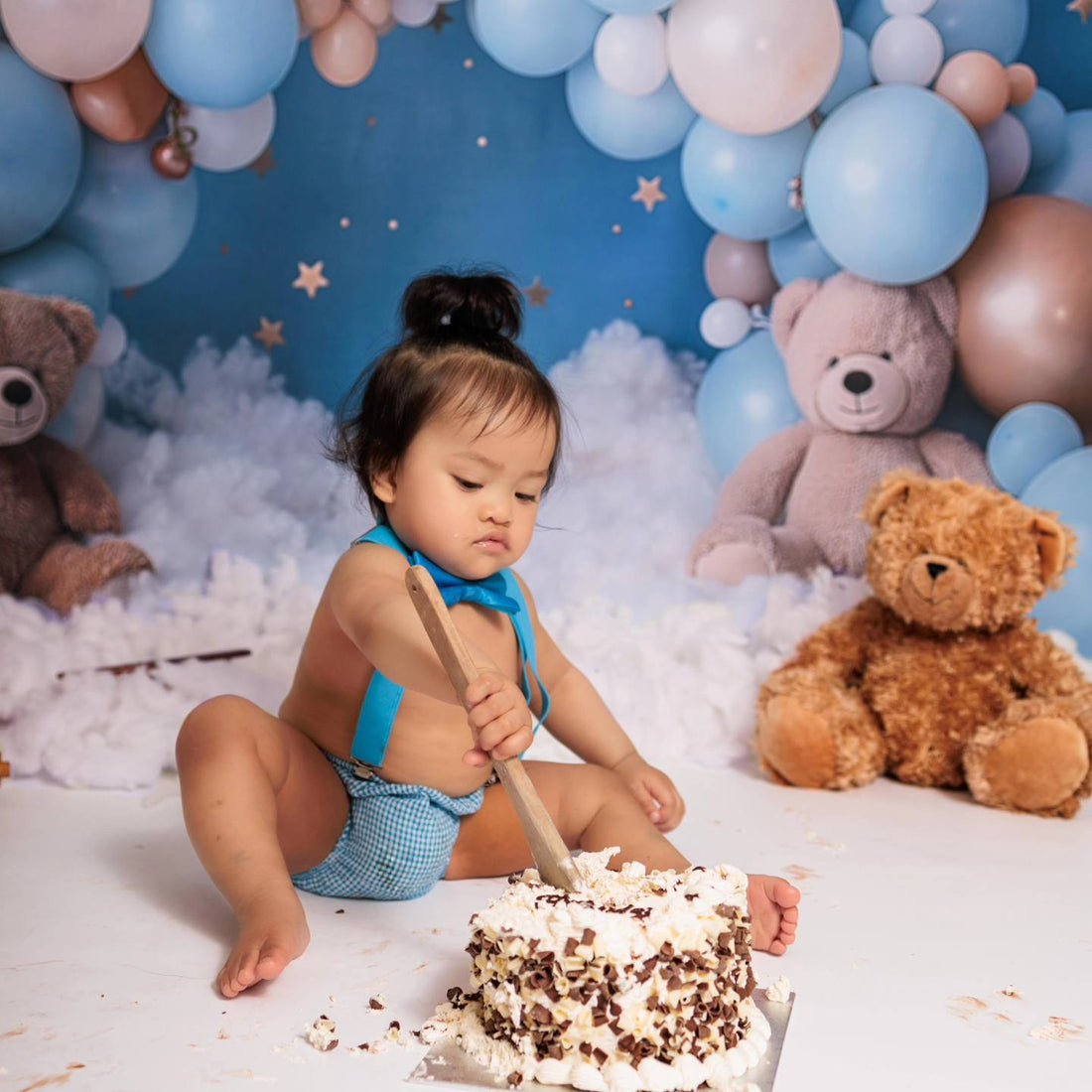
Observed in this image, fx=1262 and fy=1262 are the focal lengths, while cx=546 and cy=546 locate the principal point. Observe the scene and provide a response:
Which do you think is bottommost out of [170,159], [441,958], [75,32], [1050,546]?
[441,958]

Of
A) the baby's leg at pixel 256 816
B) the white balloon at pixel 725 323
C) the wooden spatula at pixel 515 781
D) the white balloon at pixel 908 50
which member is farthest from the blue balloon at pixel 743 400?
the wooden spatula at pixel 515 781

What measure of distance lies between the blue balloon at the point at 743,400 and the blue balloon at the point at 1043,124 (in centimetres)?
45

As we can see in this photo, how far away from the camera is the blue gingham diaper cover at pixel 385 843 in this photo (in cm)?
109

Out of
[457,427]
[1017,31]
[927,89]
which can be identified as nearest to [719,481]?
[927,89]

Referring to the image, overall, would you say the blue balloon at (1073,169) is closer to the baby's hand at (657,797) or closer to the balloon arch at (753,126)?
the balloon arch at (753,126)

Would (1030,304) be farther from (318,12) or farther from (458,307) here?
(318,12)

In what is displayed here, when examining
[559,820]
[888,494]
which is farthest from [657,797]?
[888,494]

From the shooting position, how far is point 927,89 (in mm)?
1786

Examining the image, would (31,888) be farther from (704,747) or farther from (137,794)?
(704,747)

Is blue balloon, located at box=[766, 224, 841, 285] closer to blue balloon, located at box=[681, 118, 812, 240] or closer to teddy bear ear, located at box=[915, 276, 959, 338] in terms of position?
blue balloon, located at box=[681, 118, 812, 240]

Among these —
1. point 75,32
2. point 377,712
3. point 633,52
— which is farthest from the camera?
point 633,52

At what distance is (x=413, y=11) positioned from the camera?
6.26 ft

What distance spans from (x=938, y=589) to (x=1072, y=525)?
37cm

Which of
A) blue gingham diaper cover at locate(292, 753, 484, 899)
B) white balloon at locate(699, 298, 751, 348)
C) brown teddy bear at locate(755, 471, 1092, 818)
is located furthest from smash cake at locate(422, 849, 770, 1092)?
white balloon at locate(699, 298, 751, 348)
